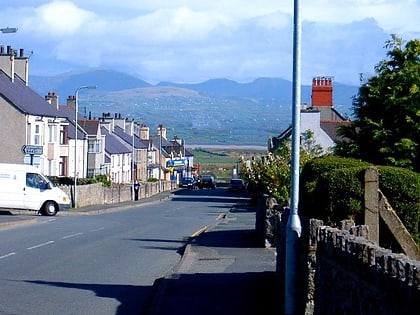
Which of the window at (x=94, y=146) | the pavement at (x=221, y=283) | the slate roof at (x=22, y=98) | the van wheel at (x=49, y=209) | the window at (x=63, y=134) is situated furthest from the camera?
the window at (x=94, y=146)

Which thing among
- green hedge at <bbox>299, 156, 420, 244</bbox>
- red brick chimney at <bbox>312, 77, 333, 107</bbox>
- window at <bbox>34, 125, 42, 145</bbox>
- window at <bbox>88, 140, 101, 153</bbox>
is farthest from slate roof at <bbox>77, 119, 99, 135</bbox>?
green hedge at <bbox>299, 156, 420, 244</bbox>

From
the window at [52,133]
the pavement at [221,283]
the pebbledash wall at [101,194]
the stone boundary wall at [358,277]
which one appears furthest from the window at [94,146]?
the stone boundary wall at [358,277]

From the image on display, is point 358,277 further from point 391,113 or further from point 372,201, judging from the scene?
point 391,113

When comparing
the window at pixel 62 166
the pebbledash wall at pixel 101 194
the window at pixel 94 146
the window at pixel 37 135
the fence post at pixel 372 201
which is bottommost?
the pebbledash wall at pixel 101 194

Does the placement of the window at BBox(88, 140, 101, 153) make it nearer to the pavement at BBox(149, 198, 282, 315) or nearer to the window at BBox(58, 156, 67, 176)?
the window at BBox(58, 156, 67, 176)

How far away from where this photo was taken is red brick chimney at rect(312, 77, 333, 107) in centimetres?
7474

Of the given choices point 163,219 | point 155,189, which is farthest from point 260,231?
point 155,189

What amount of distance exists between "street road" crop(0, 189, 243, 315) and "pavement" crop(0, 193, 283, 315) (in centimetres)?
43

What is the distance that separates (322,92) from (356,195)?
6424 centimetres

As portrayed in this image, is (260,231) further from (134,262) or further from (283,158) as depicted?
(283,158)

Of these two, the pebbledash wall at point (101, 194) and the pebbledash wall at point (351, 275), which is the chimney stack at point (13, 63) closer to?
the pebbledash wall at point (101, 194)

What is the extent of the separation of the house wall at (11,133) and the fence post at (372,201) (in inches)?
2048

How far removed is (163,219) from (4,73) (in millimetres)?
26314

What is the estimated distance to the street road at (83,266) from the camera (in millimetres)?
15555
